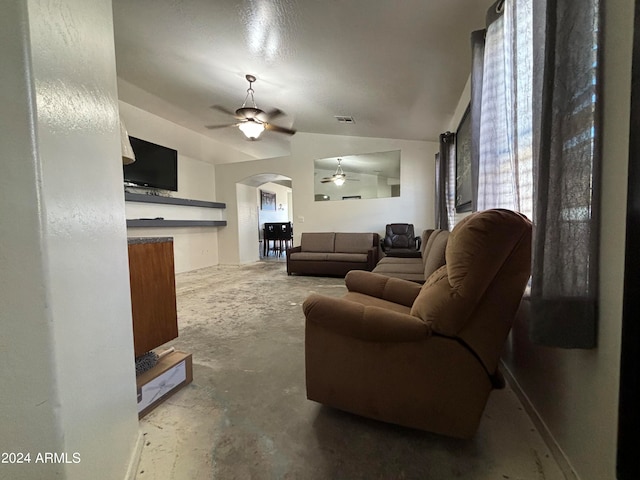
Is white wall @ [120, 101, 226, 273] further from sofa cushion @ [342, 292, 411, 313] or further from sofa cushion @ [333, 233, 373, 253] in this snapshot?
sofa cushion @ [342, 292, 411, 313]

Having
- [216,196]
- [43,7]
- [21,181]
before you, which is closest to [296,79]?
[43,7]

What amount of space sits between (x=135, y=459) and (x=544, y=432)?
5.69 ft

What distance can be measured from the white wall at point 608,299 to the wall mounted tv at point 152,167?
5217 mm

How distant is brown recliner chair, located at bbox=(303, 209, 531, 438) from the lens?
39.6 inches

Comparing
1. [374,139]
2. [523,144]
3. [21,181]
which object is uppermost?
[374,139]

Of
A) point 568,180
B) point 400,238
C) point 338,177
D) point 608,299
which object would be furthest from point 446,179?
point 608,299

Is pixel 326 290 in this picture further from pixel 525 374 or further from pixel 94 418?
pixel 94 418

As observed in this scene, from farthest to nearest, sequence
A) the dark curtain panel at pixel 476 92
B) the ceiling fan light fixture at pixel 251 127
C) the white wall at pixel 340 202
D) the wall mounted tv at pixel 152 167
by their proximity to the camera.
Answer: the white wall at pixel 340 202 < the wall mounted tv at pixel 152 167 < the ceiling fan light fixture at pixel 251 127 < the dark curtain panel at pixel 476 92

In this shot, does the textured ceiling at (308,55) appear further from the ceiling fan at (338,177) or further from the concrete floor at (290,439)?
the concrete floor at (290,439)

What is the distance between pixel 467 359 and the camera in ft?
3.43

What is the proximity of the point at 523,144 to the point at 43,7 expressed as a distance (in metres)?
1.84

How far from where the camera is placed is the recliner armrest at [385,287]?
1787 millimetres

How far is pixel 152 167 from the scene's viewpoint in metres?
4.68

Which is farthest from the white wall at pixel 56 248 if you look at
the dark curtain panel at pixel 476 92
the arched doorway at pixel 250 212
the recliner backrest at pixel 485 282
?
the arched doorway at pixel 250 212
